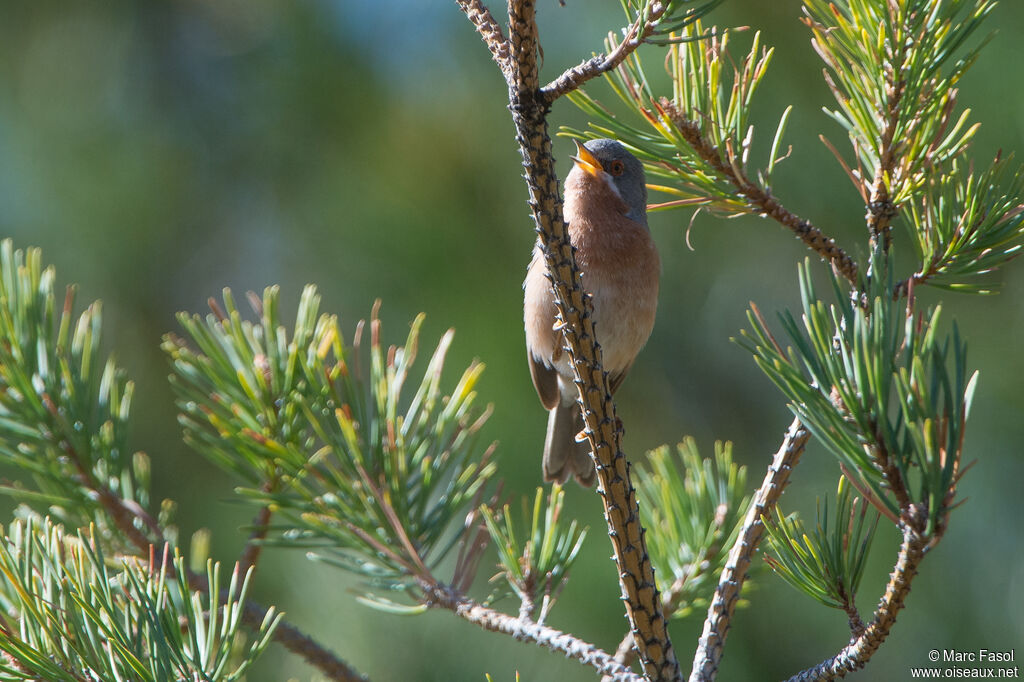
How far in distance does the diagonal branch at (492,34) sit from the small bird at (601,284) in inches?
59.8

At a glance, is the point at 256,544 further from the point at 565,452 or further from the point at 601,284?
the point at 601,284

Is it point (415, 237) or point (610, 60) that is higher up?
point (610, 60)

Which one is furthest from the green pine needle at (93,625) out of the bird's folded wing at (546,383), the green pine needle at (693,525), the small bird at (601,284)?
the bird's folded wing at (546,383)

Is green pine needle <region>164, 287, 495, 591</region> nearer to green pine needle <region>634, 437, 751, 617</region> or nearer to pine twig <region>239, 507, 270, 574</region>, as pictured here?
pine twig <region>239, 507, 270, 574</region>

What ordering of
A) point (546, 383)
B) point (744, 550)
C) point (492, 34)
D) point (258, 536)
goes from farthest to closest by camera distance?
point (546, 383) < point (258, 536) < point (744, 550) < point (492, 34)

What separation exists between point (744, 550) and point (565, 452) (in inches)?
66.7

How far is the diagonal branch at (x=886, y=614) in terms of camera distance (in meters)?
1.09

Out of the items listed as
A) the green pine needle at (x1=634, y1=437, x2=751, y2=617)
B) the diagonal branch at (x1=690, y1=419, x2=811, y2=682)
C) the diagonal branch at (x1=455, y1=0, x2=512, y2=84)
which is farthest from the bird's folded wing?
the diagonal branch at (x1=455, y1=0, x2=512, y2=84)

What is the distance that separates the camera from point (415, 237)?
362cm

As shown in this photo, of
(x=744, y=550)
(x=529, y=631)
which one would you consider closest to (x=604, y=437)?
(x=744, y=550)

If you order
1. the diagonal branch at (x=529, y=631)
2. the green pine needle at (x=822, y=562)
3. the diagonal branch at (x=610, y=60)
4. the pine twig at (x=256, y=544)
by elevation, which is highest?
the diagonal branch at (x=610, y=60)

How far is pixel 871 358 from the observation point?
1096 millimetres

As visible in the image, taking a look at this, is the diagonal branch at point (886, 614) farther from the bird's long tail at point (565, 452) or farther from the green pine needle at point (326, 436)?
the bird's long tail at point (565, 452)

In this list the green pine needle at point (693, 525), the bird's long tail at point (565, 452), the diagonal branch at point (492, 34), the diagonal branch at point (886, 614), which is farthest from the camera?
the bird's long tail at point (565, 452)
